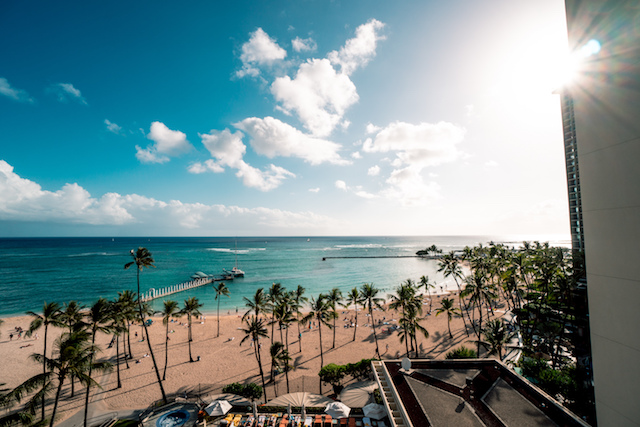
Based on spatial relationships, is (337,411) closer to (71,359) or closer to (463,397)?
(463,397)

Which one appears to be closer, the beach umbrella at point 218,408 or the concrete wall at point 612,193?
the concrete wall at point 612,193

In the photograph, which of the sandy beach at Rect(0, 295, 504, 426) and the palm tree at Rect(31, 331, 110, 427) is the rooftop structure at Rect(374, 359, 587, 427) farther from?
the palm tree at Rect(31, 331, 110, 427)

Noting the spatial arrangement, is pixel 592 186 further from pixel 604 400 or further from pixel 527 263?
pixel 527 263

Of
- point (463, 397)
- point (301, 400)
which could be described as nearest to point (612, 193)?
point (463, 397)

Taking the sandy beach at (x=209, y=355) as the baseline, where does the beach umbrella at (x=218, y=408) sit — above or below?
above

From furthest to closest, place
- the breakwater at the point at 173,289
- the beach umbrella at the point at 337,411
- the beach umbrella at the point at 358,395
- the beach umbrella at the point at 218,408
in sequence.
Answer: the breakwater at the point at 173,289
the beach umbrella at the point at 358,395
the beach umbrella at the point at 218,408
the beach umbrella at the point at 337,411

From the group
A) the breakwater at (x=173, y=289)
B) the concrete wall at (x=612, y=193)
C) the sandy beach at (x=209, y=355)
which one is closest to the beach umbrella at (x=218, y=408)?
the sandy beach at (x=209, y=355)

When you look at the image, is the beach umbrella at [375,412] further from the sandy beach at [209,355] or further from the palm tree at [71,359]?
the palm tree at [71,359]
